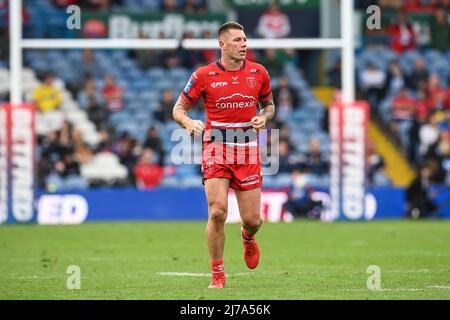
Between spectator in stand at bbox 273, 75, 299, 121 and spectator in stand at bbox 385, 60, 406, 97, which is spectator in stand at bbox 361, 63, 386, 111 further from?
spectator in stand at bbox 273, 75, 299, 121

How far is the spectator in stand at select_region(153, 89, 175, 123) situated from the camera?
26.5 m

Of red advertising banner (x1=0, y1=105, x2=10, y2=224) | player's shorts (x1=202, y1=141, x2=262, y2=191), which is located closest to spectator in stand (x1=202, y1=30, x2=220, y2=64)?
red advertising banner (x1=0, y1=105, x2=10, y2=224)

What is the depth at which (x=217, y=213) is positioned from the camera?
34.3 feet

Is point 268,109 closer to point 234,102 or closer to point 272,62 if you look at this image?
point 234,102

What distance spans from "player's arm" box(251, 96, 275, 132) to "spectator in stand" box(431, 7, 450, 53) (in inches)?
843

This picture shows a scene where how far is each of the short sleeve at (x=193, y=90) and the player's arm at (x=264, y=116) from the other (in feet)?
2.12

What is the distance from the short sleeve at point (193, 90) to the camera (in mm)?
10820

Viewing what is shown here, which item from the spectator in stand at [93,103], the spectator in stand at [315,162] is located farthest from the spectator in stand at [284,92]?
the spectator in stand at [93,103]

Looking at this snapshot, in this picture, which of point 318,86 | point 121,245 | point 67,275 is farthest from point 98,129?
point 67,275

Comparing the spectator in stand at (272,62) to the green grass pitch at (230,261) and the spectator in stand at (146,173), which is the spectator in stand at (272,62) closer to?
the spectator in stand at (146,173)

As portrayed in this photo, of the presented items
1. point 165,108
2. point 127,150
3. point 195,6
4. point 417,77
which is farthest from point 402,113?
point 127,150

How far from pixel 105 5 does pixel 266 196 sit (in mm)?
8442

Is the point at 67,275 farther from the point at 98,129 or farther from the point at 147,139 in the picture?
the point at 98,129

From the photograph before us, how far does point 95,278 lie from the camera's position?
11.7 metres
